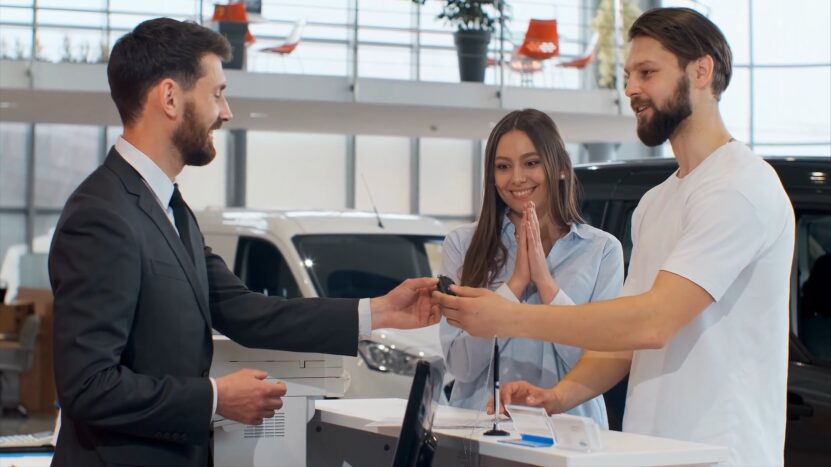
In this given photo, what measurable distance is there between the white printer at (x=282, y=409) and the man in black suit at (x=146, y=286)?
0.99 feet

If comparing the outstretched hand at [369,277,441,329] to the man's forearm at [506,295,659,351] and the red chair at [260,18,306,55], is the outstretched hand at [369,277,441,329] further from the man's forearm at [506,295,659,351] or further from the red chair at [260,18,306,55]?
the red chair at [260,18,306,55]

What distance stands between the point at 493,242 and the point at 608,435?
3.59ft

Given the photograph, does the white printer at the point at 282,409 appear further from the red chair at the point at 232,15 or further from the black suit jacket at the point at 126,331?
the red chair at the point at 232,15

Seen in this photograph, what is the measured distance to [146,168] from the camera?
8.10 feet

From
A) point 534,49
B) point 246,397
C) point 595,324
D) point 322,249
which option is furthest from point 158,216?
point 534,49

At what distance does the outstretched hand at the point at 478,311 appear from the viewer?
2.46m

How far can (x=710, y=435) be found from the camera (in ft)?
7.73

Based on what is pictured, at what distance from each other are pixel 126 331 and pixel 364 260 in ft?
15.0

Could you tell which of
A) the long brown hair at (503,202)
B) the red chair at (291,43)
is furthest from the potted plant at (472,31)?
the long brown hair at (503,202)

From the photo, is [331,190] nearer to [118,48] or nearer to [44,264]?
[44,264]

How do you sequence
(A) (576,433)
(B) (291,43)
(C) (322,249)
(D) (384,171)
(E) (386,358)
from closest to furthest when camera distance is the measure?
(A) (576,433) < (E) (386,358) < (C) (322,249) < (B) (291,43) < (D) (384,171)

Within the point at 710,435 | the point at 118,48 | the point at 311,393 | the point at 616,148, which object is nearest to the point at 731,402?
the point at 710,435

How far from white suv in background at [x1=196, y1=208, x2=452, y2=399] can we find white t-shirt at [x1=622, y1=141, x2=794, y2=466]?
380cm

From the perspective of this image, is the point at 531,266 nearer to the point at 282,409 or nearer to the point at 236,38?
the point at 282,409
